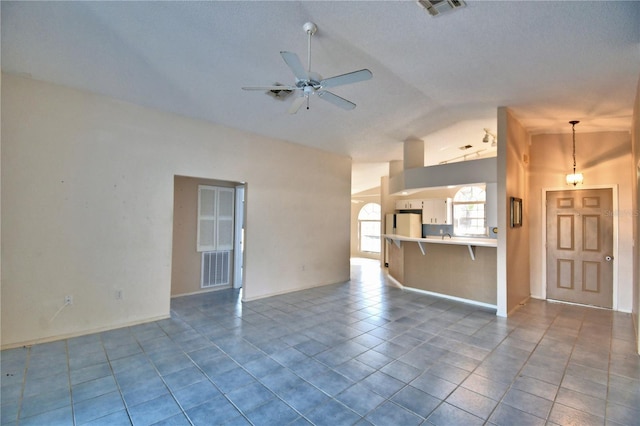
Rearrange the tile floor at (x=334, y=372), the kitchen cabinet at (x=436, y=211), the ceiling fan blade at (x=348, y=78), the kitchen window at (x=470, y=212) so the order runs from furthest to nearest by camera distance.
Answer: the kitchen window at (x=470, y=212) → the kitchen cabinet at (x=436, y=211) → the ceiling fan blade at (x=348, y=78) → the tile floor at (x=334, y=372)

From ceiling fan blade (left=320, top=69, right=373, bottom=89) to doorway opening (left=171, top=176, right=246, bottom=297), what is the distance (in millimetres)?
2985

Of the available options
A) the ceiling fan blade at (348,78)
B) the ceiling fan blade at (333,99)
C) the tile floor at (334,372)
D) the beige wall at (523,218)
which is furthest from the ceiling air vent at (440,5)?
the tile floor at (334,372)

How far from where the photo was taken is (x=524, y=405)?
87.6 inches

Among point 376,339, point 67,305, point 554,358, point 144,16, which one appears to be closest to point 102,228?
point 67,305

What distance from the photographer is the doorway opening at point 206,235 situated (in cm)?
519

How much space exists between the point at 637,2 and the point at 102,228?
5.35 metres

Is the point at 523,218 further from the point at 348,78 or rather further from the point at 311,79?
the point at 311,79

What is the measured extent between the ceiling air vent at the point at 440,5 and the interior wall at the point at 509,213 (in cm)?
269

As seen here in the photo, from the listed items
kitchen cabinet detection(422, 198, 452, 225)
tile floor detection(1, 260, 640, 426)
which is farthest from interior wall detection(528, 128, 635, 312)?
kitchen cabinet detection(422, 198, 452, 225)

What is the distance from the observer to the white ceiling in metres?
2.44

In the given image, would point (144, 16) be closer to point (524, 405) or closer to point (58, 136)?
point (58, 136)

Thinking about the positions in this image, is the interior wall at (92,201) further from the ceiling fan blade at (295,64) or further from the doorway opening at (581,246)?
the doorway opening at (581,246)

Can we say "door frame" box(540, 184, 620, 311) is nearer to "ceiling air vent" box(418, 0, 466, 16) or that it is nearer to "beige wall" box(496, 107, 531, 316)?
"beige wall" box(496, 107, 531, 316)

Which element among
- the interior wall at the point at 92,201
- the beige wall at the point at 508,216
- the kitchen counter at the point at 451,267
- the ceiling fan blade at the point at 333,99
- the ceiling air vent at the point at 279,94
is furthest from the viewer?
the kitchen counter at the point at 451,267
